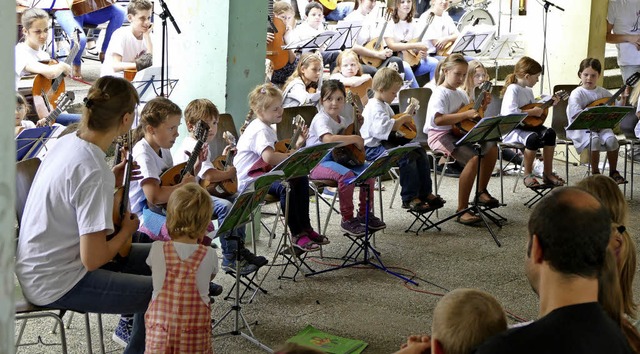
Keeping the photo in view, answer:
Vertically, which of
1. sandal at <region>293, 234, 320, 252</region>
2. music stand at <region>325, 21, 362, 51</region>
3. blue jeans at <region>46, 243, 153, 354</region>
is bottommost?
sandal at <region>293, 234, 320, 252</region>

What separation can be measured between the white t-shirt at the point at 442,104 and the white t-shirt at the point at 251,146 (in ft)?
6.78

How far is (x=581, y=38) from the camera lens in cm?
1058

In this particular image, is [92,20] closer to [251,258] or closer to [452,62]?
[452,62]

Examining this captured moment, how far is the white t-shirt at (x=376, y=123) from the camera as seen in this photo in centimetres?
748

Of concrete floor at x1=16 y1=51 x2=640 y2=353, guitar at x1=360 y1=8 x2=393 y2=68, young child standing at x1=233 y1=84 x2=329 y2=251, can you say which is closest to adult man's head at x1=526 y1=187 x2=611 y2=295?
concrete floor at x1=16 y1=51 x2=640 y2=353

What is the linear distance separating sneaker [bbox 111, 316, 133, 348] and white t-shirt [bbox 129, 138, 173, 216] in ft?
2.44

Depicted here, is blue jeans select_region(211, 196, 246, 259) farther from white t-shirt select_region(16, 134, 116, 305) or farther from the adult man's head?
the adult man's head

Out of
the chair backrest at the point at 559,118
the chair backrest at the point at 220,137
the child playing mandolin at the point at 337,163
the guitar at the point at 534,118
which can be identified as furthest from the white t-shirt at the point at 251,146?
the chair backrest at the point at 559,118

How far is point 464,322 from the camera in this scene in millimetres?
2648

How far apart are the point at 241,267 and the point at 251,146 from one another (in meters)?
1.12

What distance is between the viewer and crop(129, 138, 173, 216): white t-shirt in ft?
17.0

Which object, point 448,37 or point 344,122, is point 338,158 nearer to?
point 344,122

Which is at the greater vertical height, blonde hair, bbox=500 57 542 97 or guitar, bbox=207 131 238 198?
blonde hair, bbox=500 57 542 97

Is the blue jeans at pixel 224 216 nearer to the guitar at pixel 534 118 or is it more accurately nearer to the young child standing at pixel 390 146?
the young child standing at pixel 390 146
